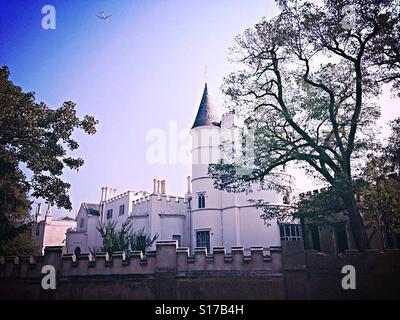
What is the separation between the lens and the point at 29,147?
1429 cm

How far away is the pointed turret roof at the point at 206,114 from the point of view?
2673 centimetres

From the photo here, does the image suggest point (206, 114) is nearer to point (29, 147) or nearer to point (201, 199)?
point (201, 199)

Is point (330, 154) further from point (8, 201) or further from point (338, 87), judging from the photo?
point (8, 201)

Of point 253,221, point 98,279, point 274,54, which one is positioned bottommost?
point 98,279

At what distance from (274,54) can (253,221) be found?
45.0 feet

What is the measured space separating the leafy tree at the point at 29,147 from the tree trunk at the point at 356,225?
1259 centimetres

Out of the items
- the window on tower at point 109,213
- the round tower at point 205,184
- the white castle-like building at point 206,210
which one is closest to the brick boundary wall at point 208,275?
the white castle-like building at point 206,210

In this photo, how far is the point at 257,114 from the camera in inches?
569

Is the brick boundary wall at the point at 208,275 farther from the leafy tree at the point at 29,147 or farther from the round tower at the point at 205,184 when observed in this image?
the round tower at the point at 205,184

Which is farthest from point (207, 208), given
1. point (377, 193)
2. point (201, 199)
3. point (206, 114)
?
point (377, 193)

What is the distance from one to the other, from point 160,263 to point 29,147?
8.49 metres

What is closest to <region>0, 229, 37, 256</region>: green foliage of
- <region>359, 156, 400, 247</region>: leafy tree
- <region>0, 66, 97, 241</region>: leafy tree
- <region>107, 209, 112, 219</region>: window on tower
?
<region>0, 66, 97, 241</region>: leafy tree
